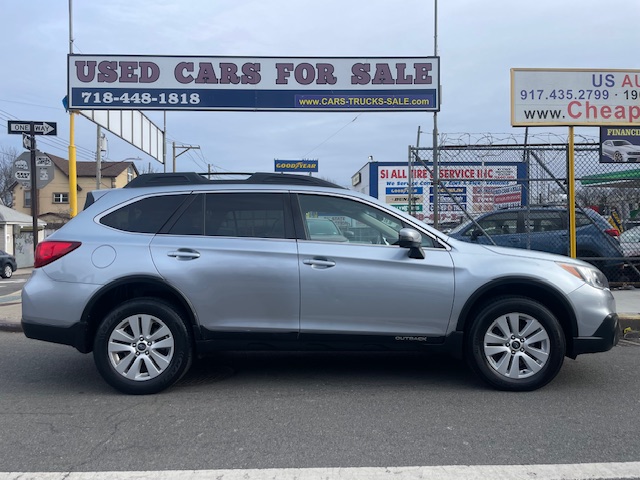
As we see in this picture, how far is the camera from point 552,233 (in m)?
10.6

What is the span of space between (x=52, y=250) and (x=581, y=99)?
845 centimetres

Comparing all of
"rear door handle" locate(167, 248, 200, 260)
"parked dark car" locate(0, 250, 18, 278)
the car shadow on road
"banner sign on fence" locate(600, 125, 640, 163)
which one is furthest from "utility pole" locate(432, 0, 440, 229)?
"parked dark car" locate(0, 250, 18, 278)

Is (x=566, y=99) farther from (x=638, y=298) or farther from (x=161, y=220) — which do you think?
(x=161, y=220)

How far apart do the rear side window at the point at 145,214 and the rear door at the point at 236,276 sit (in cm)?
17

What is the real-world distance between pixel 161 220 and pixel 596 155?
8204 mm

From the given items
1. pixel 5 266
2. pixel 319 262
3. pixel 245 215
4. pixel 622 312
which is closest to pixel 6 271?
pixel 5 266

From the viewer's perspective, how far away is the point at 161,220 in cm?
518

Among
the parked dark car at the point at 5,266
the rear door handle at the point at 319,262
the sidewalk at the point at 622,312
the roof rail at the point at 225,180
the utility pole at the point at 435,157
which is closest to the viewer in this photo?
the rear door handle at the point at 319,262

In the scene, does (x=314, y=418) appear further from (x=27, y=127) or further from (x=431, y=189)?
(x=431, y=189)

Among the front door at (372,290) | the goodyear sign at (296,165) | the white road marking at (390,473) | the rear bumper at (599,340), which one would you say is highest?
the goodyear sign at (296,165)

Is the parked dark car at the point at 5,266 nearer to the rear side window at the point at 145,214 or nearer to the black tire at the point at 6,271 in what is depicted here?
the black tire at the point at 6,271

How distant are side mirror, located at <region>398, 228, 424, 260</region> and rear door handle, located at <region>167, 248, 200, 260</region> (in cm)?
175

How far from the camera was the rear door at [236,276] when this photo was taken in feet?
16.1

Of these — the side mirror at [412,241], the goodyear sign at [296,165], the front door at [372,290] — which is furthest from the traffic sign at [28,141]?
the goodyear sign at [296,165]
